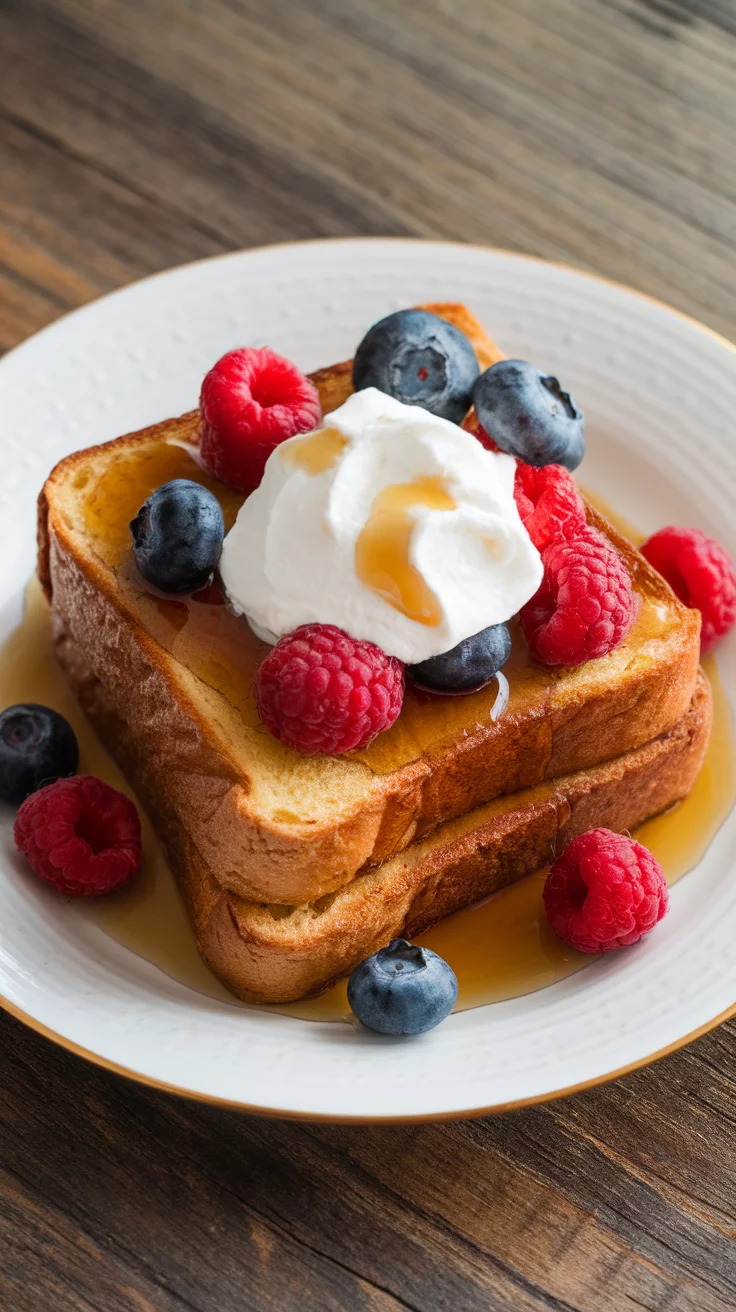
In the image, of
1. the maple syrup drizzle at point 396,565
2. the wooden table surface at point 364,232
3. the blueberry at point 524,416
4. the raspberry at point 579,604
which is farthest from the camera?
the blueberry at point 524,416

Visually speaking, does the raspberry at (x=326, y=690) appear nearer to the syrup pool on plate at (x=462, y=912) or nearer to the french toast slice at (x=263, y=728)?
the french toast slice at (x=263, y=728)

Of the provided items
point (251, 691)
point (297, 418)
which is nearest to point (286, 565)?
point (251, 691)

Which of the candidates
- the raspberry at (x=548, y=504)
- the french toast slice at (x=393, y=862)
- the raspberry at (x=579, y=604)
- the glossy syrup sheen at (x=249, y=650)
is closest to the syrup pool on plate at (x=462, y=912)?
the french toast slice at (x=393, y=862)

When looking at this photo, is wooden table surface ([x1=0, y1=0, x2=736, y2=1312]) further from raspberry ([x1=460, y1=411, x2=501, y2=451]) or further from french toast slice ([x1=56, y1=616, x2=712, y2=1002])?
raspberry ([x1=460, y1=411, x2=501, y2=451])

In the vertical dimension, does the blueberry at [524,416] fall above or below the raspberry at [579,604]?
above

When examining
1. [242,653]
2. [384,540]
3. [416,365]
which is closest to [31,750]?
[242,653]

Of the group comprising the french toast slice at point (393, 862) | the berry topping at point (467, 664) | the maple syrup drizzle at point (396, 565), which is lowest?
the french toast slice at point (393, 862)

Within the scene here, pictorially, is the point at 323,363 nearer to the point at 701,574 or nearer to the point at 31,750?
→ the point at 701,574
